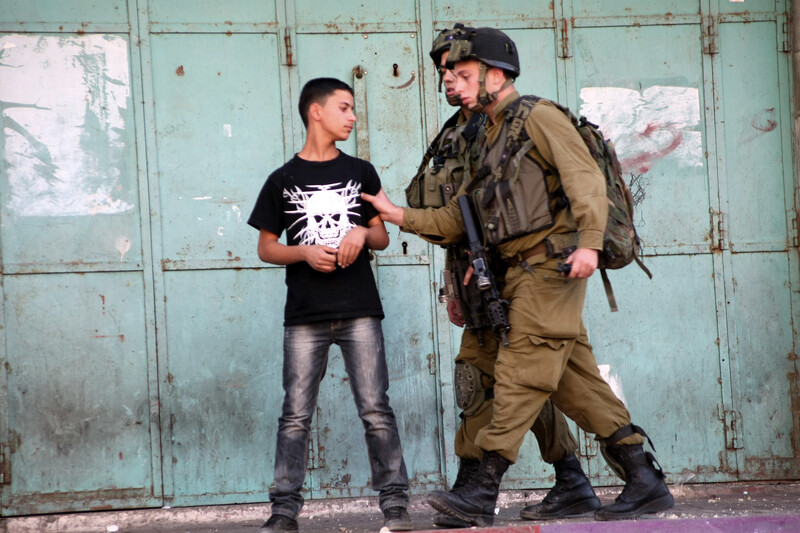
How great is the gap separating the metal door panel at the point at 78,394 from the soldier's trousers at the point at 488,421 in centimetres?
188

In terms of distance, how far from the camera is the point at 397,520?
4160 mm

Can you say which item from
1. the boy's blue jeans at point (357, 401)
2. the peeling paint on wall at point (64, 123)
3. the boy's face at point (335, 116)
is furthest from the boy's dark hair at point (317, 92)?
the peeling paint on wall at point (64, 123)

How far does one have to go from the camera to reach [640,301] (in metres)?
5.55

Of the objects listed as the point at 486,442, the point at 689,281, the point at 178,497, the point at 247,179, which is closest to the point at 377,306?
the point at 486,442

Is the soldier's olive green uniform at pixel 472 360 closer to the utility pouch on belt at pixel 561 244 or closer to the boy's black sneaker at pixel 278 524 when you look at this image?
the utility pouch on belt at pixel 561 244

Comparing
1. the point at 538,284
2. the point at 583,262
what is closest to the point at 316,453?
the point at 538,284

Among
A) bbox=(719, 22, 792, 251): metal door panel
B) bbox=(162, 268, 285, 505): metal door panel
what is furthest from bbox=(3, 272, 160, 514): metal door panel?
bbox=(719, 22, 792, 251): metal door panel

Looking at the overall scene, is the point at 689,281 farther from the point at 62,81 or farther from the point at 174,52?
the point at 62,81

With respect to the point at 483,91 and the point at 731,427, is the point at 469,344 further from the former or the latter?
the point at 731,427

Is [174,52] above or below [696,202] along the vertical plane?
above

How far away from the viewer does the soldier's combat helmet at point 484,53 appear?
13.3 feet

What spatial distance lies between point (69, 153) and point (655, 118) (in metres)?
3.33

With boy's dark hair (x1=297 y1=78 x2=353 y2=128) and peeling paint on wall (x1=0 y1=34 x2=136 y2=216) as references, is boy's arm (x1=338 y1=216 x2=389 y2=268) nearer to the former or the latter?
boy's dark hair (x1=297 y1=78 x2=353 y2=128)

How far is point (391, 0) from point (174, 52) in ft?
4.13
